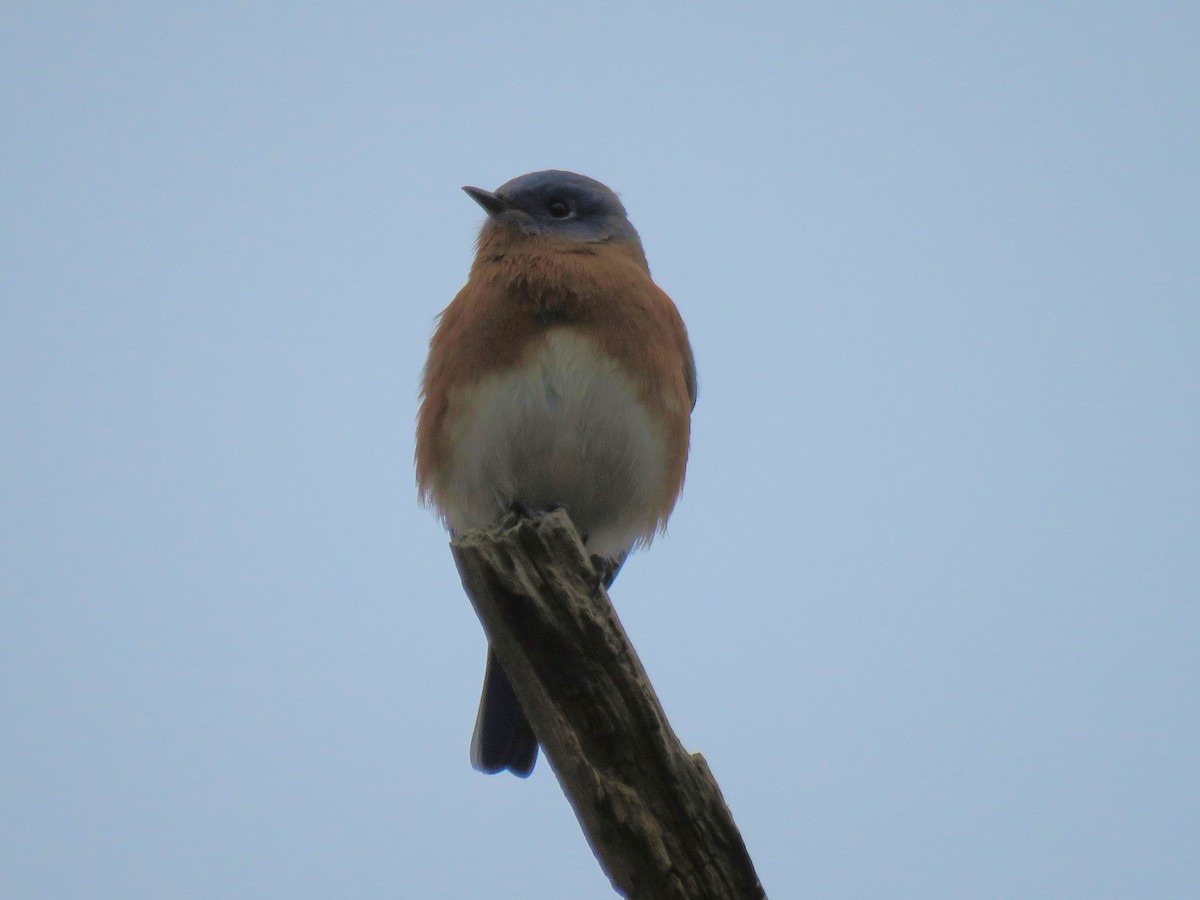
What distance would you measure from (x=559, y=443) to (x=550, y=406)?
0.69 ft

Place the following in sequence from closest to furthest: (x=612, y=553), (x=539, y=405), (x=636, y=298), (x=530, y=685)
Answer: (x=530, y=685), (x=539, y=405), (x=636, y=298), (x=612, y=553)

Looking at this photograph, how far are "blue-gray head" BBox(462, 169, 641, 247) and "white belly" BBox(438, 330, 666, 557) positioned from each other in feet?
4.24

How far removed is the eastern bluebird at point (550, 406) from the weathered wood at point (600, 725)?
1.23 m

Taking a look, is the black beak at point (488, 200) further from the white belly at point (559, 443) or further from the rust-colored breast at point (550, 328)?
the white belly at point (559, 443)

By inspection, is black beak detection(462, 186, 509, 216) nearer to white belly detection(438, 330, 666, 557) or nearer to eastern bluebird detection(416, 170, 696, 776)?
eastern bluebird detection(416, 170, 696, 776)

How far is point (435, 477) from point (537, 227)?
1.69 metres

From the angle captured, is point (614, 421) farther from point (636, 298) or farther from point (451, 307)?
point (451, 307)

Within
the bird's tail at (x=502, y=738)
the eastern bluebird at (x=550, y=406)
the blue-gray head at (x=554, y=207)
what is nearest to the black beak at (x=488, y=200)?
the blue-gray head at (x=554, y=207)

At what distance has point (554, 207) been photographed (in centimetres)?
702

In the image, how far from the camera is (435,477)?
20.1ft

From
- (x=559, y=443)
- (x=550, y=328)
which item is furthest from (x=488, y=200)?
(x=559, y=443)

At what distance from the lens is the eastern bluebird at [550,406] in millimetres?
5754

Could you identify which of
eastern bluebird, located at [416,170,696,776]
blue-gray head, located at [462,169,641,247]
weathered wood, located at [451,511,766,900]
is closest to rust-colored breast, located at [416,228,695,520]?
eastern bluebird, located at [416,170,696,776]

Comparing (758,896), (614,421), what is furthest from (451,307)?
(758,896)
